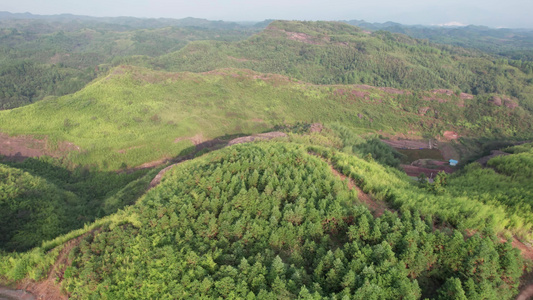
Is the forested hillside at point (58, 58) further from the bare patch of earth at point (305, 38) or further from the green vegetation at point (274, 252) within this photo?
the green vegetation at point (274, 252)

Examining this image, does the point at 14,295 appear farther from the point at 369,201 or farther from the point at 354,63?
the point at 354,63

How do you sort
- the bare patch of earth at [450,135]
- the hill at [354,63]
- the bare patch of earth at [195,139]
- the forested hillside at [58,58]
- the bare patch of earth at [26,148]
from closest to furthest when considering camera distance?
the bare patch of earth at [26,148], the bare patch of earth at [195,139], the bare patch of earth at [450,135], the forested hillside at [58,58], the hill at [354,63]

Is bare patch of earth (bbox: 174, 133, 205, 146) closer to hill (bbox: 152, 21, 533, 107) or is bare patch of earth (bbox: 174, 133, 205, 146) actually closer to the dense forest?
the dense forest

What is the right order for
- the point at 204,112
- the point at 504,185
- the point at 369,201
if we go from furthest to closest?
the point at 204,112 → the point at 504,185 → the point at 369,201

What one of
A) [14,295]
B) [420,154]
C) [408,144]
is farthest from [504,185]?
[408,144]

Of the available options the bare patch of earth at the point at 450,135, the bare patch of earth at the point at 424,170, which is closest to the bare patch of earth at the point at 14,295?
the bare patch of earth at the point at 424,170

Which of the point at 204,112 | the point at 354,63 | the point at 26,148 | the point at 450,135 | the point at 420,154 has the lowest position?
the point at 450,135
